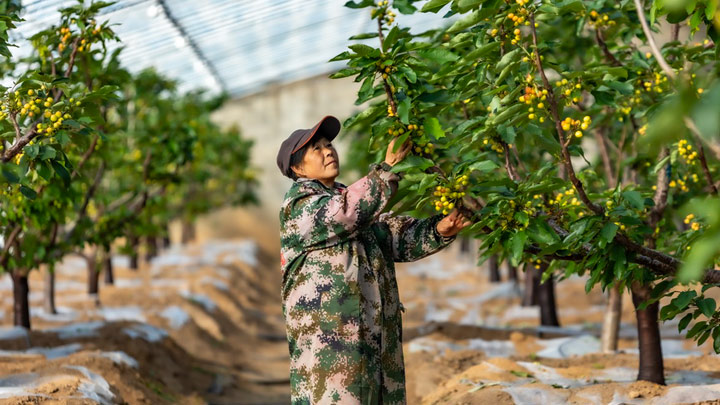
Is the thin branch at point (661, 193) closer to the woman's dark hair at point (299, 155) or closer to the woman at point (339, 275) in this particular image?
the woman at point (339, 275)

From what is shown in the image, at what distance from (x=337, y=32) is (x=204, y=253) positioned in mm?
5785

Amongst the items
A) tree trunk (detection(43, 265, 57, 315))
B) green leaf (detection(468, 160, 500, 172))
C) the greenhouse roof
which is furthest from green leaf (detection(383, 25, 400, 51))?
tree trunk (detection(43, 265, 57, 315))

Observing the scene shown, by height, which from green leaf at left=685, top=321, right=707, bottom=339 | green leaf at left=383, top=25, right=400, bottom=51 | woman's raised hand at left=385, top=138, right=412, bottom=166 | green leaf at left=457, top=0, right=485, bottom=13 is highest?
green leaf at left=457, top=0, right=485, bottom=13

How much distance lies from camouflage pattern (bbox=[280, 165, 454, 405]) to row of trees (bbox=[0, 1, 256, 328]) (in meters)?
1.07

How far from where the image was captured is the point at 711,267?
342 cm

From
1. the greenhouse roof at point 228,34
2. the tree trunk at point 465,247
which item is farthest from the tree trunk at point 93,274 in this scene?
the tree trunk at point 465,247

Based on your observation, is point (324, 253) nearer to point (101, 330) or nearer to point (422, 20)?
point (101, 330)

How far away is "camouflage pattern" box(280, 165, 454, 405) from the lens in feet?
9.90

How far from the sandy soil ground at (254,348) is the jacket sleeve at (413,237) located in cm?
137

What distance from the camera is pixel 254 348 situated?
10336mm

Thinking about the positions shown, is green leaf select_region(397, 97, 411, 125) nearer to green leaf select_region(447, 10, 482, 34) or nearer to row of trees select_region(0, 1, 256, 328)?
green leaf select_region(447, 10, 482, 34)

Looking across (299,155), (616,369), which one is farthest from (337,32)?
(299,155)

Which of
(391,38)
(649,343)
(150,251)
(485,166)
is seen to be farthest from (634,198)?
(150,251)

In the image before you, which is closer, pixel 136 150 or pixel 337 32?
pixel 136 150
